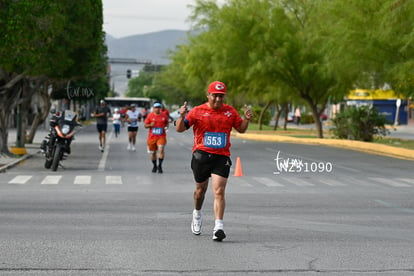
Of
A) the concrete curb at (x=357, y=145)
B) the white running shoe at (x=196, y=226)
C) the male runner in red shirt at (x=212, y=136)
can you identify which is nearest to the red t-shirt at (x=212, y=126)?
the male runner in red shirt at (x=212, y=136)

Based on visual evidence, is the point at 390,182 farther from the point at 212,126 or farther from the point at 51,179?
the point at 212,126

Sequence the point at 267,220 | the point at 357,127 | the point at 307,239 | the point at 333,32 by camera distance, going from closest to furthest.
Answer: the point at 307,239 → the point at 267,220 → the point at 333,32 → the point at 357,127

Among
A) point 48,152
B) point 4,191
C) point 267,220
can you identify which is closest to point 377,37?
point 48,152

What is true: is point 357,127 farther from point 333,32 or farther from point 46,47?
point 46,47

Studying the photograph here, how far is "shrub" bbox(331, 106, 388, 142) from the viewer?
43219 millimetres

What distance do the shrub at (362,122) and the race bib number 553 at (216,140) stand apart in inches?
1303

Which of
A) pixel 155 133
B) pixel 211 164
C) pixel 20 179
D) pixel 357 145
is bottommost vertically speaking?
pixel 357 145

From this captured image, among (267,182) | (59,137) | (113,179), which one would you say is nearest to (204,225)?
(267,182)

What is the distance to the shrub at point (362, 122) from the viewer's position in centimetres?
4322

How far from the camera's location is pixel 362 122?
1703 inches

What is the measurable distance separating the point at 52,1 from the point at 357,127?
21291 mm

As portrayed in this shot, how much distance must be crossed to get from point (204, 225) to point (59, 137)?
40.5 ft

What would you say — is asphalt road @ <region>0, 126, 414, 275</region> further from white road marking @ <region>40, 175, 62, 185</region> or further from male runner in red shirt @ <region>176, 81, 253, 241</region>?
male runner in red shirt @ <region>176, 81, 253, 241</region>

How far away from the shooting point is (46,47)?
27031 millimetres
